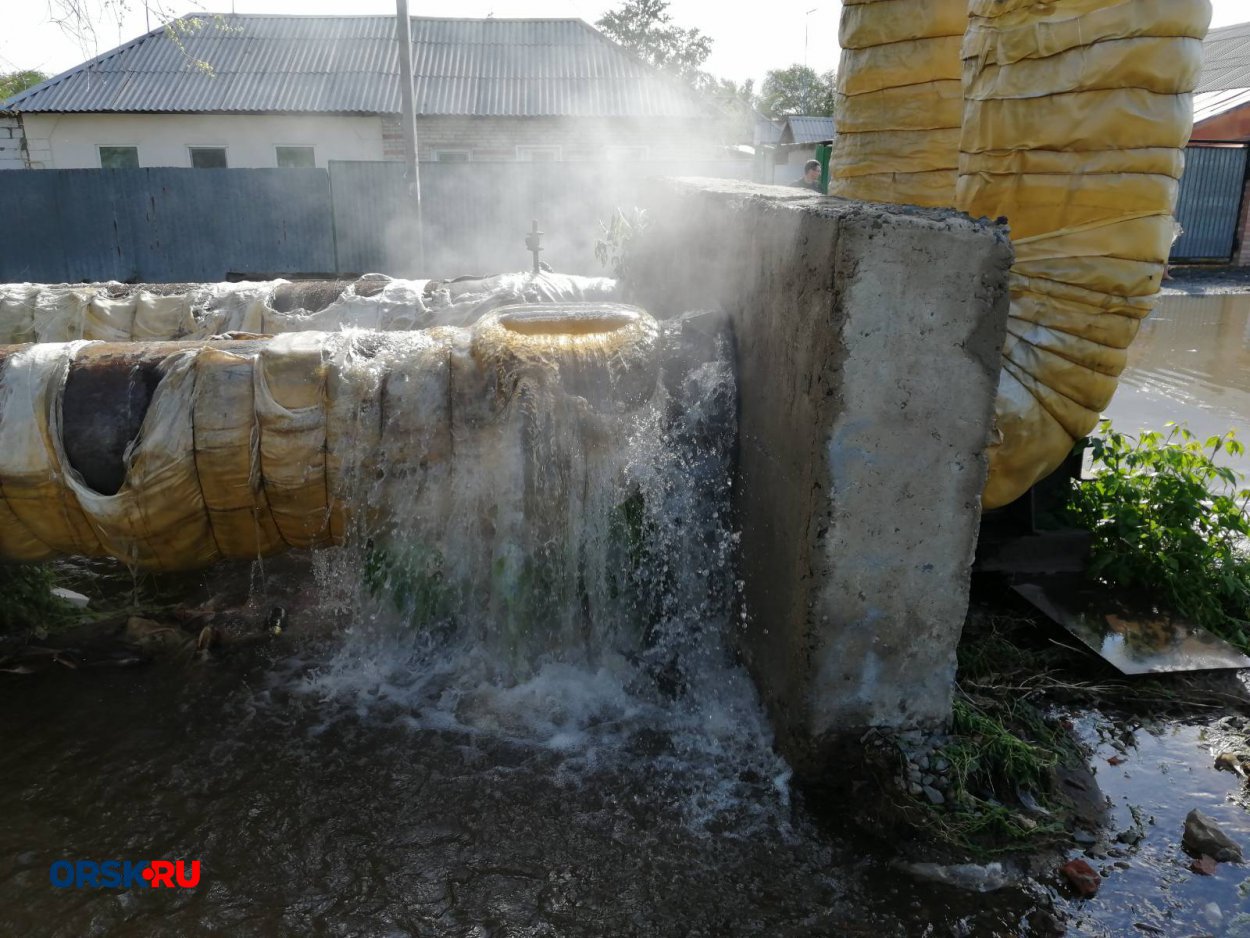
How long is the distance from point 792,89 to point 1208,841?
6452cm

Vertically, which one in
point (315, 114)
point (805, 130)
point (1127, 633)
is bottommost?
point (1127, 633)

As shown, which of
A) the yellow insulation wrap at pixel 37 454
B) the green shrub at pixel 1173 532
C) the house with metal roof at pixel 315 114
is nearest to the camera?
the yellow insulation wrap at pixel 37 454

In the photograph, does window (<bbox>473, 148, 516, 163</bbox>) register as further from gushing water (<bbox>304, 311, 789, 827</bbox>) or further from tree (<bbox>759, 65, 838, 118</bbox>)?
tree (<bbox>759, 65, 838, 118</bbox>)

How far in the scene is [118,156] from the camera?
64.0 feet

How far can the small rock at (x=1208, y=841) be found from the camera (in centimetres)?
273

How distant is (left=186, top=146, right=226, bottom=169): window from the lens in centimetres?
1955

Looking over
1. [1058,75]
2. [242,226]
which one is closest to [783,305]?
[1058,75]

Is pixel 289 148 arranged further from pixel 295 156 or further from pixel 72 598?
pixel 72 598

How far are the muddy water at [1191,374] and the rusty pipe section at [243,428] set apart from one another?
196 inches

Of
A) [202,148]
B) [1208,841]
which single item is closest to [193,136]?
[202,148]

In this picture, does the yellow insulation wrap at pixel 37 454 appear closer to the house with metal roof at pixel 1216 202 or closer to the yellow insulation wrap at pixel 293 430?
the yellow insulation wrap at pixel 293 430

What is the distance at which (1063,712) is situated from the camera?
351 centimetres

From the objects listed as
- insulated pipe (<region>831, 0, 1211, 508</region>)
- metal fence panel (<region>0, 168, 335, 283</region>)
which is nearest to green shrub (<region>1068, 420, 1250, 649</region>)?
insulated pipe (<region>831, 0, 1211, 508</region>)

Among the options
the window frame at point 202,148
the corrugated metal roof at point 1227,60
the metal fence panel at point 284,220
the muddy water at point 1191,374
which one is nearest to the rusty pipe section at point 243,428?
the muddy water at point 1191,374
